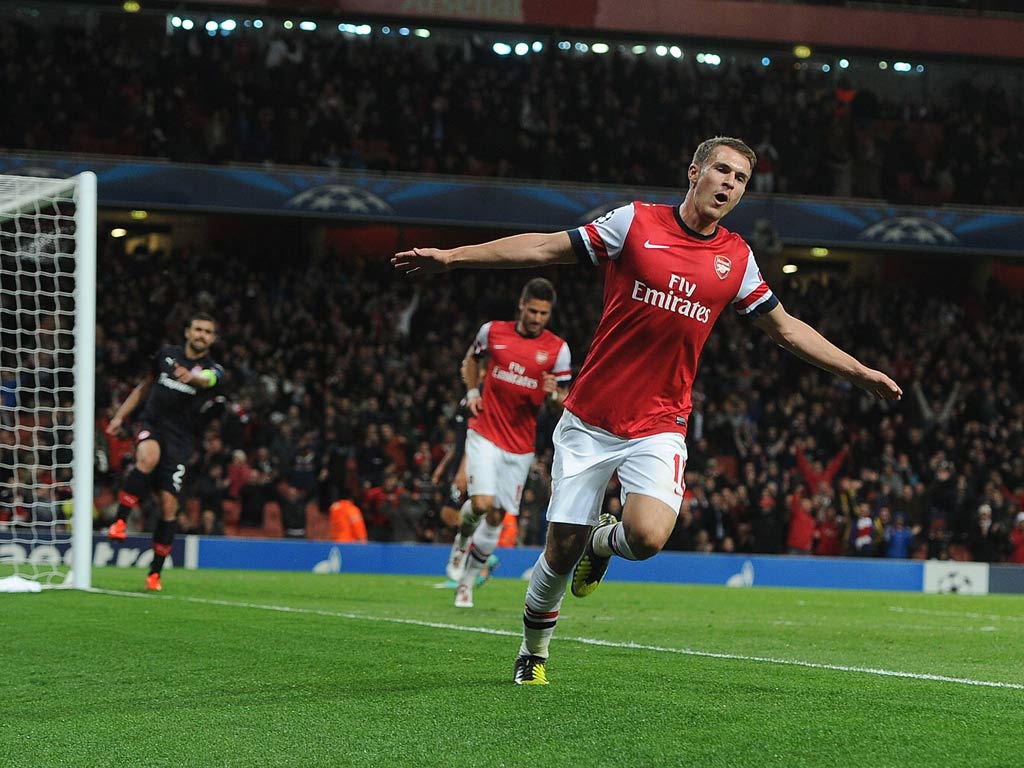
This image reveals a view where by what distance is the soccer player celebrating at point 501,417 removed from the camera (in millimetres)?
11109

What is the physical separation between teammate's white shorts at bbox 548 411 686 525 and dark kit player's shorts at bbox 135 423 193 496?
6.09 metres

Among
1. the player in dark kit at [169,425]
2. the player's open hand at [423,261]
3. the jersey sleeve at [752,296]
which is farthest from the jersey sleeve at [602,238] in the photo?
the player in dark kit at [169,425]

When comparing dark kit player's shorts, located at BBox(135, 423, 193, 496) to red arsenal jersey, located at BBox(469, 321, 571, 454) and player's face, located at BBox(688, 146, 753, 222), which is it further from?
player's face, located at BBox(688, 146, 753, 222)

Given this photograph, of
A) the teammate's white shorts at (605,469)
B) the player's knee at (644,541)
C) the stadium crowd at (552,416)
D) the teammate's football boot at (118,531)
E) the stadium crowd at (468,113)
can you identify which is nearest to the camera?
the player's knee at (644,541)

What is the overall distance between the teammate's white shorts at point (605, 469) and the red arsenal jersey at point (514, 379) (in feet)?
16.7

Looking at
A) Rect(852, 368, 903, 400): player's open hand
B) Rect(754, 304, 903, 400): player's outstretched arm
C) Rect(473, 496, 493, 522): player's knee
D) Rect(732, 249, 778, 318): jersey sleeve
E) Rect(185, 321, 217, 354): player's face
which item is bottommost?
Rect(473, 496, 493, 522): player's knee

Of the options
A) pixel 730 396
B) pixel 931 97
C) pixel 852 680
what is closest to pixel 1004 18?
pixel 931 97

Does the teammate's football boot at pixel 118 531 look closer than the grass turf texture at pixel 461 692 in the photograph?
No

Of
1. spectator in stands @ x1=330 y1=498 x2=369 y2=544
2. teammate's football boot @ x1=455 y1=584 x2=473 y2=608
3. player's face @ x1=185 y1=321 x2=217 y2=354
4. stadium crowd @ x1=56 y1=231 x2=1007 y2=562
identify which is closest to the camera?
teammate's football boot @ x1=455 y1=584 x2=473 y2=608

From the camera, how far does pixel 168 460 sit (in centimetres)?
1146

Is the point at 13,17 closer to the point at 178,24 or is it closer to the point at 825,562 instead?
the point at 178,24

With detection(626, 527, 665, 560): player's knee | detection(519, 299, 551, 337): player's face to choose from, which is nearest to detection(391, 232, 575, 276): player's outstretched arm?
detection(626, 527, 665, 560): player's knee

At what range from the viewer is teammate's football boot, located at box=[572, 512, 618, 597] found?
252 inches

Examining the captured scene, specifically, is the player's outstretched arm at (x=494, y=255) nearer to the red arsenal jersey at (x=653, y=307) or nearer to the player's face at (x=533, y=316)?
the red arsenal jersey at (x=653, y=307)
